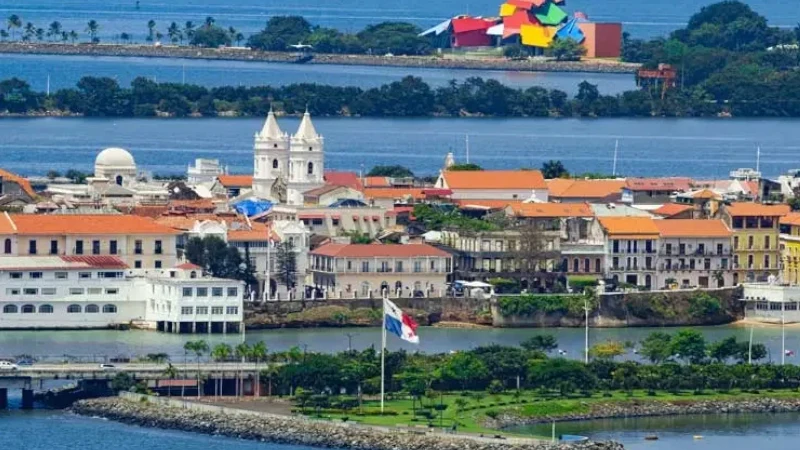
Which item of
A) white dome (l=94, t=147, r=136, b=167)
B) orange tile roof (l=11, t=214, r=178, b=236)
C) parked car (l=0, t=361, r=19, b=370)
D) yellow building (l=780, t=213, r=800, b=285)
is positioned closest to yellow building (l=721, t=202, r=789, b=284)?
yellow building (l=780, t=213, r=800, b=285)

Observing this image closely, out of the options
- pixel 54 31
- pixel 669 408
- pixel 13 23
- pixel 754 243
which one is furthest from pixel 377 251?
pixel 13 23

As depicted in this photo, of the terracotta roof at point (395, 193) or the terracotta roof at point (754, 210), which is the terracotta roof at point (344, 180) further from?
the terracotta roof at point (754, 210)

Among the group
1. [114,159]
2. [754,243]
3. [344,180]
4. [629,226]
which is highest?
[114,159]

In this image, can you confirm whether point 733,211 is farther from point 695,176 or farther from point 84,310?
point 695,176

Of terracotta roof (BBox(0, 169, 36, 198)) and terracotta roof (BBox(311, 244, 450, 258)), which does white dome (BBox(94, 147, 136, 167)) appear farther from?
terracotta roof (BBox(311, 244, 450, 258))

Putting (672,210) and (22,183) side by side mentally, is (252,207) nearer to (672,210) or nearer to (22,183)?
(22,183)

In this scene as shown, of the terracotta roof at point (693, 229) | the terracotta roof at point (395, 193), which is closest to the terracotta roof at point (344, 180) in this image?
the terracotta roof at point (395, 193)
